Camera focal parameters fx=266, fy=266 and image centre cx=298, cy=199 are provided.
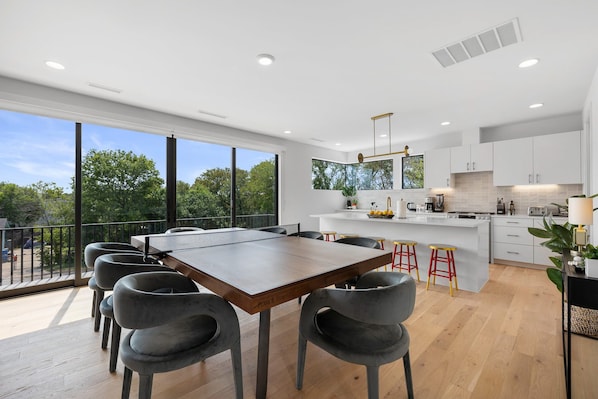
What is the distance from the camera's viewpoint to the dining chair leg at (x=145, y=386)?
1252 millimetres

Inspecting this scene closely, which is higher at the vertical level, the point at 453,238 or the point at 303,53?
the point at 303,53

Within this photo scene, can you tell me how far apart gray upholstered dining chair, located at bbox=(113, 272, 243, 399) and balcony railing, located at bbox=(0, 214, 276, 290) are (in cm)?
317

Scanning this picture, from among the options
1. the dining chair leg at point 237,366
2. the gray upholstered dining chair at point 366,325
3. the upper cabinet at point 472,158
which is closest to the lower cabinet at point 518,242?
the upper cabinet at point 472,158

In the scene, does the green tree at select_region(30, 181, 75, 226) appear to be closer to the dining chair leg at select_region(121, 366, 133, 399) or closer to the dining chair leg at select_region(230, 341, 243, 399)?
the dining chair leg at select_region(121, 366, 133, 399)

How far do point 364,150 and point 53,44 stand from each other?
6.41 m

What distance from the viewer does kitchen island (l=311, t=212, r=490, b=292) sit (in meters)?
3.43

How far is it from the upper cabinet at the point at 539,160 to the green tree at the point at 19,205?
7.29 metres

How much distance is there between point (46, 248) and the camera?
3.77 meters

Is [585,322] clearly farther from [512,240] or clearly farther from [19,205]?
[19,205]

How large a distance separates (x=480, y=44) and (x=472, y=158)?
3.36 metres

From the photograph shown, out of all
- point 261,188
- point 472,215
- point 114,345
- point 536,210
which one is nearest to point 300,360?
point 114,345

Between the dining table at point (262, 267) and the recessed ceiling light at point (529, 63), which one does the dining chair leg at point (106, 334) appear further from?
the recessed ceiling light at point (529, 63)

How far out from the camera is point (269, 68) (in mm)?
2861

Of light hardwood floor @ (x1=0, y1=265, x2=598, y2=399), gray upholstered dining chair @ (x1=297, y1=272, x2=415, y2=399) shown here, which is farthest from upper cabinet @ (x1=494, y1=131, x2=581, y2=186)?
gray upholstered dining chair @ (x1=297, y1=272, x2=415, y2=399)
